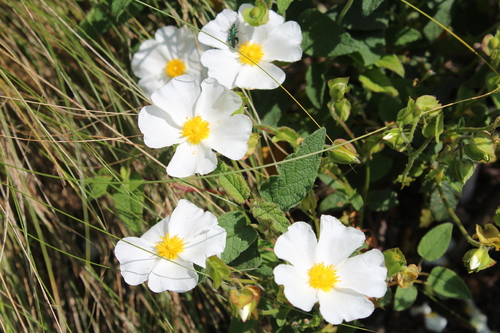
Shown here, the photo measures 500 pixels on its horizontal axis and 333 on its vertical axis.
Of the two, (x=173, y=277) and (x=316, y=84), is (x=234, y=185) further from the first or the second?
(x=316, y=84)

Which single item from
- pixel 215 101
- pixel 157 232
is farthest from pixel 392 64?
pixel 157 232

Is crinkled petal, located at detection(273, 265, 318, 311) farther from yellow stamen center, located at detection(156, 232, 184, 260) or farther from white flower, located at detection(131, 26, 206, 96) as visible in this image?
white flower, located at detection(131, 26, 206, 96)

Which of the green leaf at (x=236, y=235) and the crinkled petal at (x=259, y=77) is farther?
the crinkled petal at (x=259, y=77)

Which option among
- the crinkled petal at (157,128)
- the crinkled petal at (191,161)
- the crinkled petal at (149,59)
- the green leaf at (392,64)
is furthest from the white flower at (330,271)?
the crinkled petal at (149,59)

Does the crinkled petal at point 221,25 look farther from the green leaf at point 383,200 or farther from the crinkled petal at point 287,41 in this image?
the green leaf at point 383,200

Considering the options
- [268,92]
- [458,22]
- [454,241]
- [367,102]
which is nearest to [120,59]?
[268,92]

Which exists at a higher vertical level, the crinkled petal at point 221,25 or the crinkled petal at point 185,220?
the crinkled petal at point 221,25
